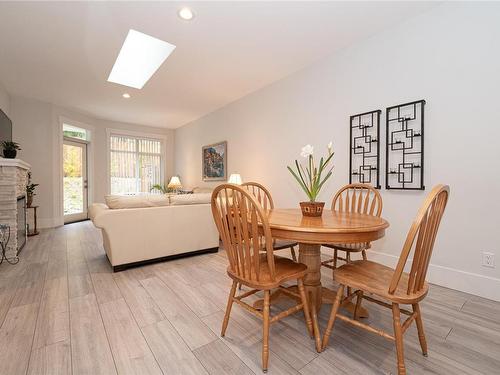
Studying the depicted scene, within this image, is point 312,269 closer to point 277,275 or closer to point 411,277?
point 277,275

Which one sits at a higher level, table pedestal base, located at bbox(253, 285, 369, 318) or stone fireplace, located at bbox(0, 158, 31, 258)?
stone fireplace, located at bbox(0, 158, 31, 258)

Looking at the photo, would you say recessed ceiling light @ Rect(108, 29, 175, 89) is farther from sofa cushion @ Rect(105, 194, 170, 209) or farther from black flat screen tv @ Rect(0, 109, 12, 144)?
sofa cushion @ Rect(105, 194, 170, 209)

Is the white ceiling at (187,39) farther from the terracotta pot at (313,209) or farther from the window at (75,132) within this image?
the terracotta pot at (313,209)

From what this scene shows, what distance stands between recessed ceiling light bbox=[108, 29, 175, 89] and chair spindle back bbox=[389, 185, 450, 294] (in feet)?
9.94

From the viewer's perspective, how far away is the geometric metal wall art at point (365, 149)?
2.60 m

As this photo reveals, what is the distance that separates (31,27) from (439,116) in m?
4.07

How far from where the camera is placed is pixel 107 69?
341 cm

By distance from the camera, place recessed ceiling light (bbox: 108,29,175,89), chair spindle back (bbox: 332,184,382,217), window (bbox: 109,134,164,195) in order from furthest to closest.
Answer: window (bbox: 109,134,164,195) < recessed ceiling light (bbox: 108,29,175,89) < chair spindle back (bbox: 332,184,382,217)

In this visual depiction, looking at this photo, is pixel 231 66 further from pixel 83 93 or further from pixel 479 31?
pixel 83 93

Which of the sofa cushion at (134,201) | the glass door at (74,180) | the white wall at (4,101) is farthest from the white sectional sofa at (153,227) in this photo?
the glass door at (74,180)

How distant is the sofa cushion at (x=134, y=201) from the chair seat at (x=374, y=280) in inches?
81.6

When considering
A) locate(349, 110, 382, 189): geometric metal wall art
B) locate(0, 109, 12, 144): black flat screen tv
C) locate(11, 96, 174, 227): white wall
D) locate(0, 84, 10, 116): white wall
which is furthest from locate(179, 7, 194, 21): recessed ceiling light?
locate(11, 96, 174, 227): white wall

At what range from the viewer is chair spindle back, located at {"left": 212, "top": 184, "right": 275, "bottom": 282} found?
1.26m

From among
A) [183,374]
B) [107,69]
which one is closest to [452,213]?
[183,374]
